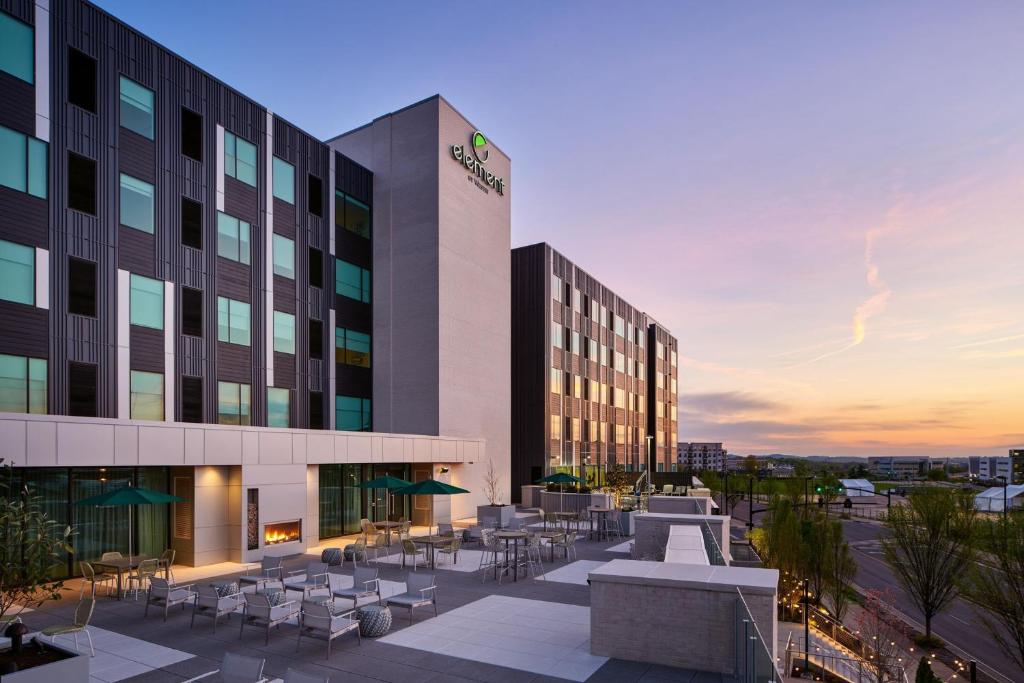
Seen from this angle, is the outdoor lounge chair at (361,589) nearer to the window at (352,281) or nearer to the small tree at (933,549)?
the window at (352,281)

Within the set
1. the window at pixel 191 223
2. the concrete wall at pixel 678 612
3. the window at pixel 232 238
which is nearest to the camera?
the concrete wall at pixel 678 612

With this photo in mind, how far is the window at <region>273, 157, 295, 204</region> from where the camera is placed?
29.4 metres

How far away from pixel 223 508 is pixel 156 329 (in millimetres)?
8027

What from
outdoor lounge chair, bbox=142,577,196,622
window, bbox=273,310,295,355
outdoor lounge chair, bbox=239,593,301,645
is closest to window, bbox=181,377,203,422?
window, bbox=273,310,295,355

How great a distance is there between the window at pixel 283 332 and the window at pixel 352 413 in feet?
13.7

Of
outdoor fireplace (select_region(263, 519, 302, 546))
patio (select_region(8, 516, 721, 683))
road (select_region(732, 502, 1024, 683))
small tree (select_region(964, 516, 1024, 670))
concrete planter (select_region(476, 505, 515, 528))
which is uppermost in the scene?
patio (select_region(8, 516, 721, 683))

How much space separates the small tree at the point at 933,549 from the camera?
31031mm

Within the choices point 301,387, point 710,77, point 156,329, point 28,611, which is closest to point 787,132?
point 710,77

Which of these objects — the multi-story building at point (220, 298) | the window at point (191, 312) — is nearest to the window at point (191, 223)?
the multi-story building at point (220, 298)

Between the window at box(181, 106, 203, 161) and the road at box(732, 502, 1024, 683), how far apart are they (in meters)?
38.3

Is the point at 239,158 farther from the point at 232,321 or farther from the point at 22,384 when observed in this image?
the point at 22,384

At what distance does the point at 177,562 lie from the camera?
64.6 ft

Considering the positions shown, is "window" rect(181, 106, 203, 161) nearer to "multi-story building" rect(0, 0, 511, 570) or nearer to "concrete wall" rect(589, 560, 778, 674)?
"multi-story building" rect(0, 0, 511, 570)

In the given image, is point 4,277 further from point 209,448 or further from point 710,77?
point 710,77
